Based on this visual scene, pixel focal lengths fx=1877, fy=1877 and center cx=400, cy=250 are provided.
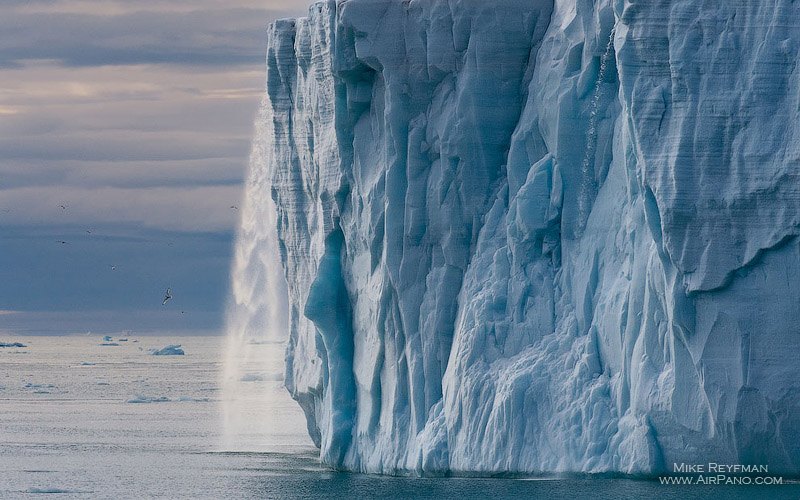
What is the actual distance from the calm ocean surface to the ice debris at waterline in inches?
22.7

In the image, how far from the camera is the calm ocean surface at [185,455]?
91.4 ft

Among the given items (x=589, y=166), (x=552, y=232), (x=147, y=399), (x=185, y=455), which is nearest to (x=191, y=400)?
(x=147, y=399)

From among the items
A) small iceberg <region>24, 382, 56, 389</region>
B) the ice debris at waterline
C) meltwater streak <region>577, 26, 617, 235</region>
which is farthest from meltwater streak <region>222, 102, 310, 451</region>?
small iceberg <region>24, 382, 56, 389</region>

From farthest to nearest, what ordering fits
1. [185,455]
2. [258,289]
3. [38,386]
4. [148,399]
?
[38,386]
[148,399]
[258,289]
[185,455]

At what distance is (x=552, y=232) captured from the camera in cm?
2922

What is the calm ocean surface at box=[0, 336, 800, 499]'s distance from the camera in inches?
1097

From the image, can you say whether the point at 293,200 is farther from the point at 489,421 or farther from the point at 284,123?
the point at 489,421

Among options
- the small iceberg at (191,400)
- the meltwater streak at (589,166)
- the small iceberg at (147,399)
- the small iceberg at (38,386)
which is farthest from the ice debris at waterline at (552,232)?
the small iceberg at (38,386)

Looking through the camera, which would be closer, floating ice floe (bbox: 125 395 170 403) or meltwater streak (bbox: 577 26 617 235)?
meltwater streak (bbox: 577 26 617 235)

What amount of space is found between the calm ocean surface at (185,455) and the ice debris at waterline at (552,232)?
0.58 metres

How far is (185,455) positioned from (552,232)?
1479cm

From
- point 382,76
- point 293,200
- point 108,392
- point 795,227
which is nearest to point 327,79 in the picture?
point 382,76

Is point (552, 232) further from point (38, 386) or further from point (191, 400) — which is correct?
point (38, 386)

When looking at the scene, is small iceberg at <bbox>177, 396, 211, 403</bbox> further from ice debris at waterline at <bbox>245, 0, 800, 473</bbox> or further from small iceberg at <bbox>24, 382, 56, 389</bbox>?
ice debris at waterline at <bbox>245, 0, 800, 473</bbox>
